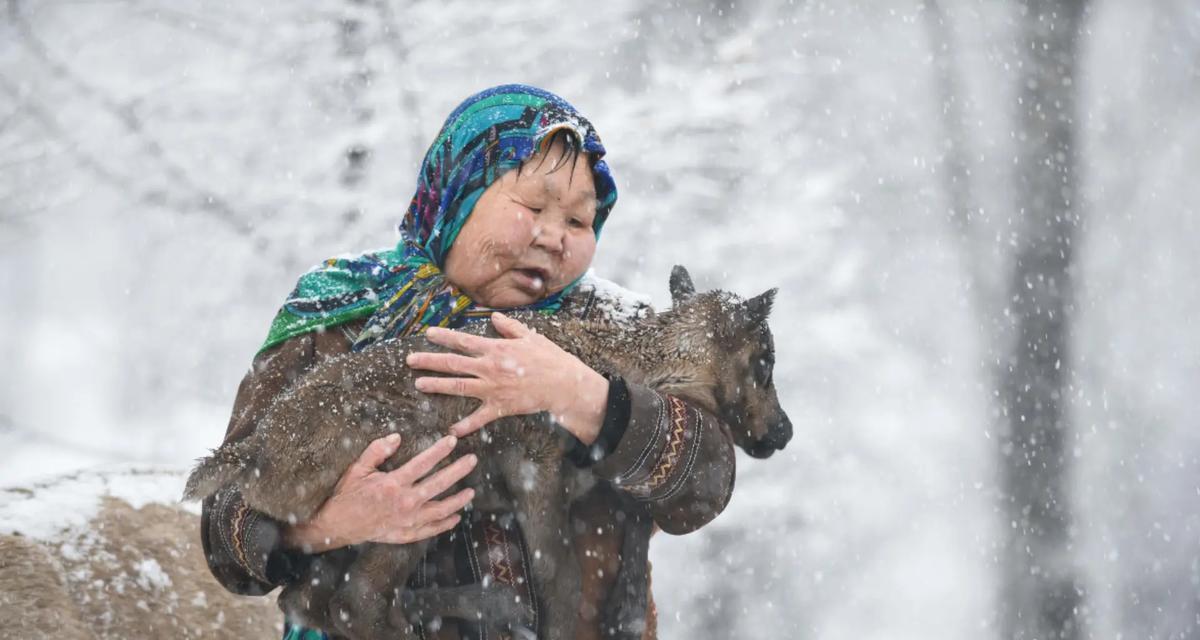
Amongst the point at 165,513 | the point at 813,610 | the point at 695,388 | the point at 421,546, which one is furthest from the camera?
the point at 813,610

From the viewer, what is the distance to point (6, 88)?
30.8ft

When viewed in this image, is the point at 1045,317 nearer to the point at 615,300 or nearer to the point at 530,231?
the point at 615,300

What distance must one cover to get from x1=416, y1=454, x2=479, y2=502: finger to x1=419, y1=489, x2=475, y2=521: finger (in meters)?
0.02

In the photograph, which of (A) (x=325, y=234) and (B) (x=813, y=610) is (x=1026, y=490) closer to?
(B) (x=813, y=610)

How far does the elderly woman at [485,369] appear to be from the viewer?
2.38 meters

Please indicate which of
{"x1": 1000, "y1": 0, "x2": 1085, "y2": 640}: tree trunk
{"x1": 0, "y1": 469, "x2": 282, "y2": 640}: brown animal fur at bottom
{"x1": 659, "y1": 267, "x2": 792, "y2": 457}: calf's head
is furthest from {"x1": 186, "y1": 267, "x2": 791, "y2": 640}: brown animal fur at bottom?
{"x1": 1000, "y1": 0, "x2": 1085, "y2": 640}: tree trunk

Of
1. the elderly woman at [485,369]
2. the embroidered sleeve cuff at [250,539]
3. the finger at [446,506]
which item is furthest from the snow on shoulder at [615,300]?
the embroidered sleeve cuff at [250,539]

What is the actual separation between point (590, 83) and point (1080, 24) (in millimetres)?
4404

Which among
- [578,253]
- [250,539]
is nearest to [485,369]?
[578,253]

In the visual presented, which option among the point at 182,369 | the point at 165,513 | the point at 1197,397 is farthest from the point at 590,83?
the point at 165,513

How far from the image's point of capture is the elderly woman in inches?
93.7

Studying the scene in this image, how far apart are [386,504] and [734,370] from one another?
4.03 ft

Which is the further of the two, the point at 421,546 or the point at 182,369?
the point at 182,369

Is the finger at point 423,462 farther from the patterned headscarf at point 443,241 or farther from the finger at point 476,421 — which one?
the patterned headscarf at point 443,241
